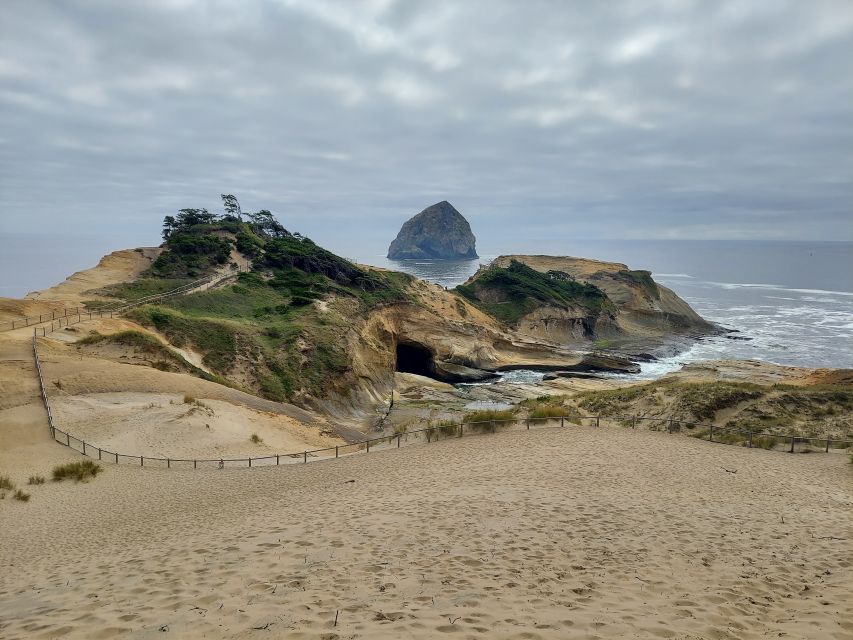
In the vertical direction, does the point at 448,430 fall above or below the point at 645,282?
below

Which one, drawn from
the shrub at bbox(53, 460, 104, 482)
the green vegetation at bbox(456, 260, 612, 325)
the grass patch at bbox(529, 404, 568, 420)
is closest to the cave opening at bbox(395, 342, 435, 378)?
the green vegetation at bbox(456, 260, 612, 325)

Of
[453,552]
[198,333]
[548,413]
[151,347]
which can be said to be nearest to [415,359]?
[198,333]

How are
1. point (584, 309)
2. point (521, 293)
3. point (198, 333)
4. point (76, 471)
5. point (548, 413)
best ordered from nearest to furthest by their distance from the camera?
point (76, 471) < point (548, 413) < point (198, 333) < point (521, 293) < point (584, 309)

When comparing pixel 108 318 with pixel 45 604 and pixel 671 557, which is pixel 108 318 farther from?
pixel 671 557

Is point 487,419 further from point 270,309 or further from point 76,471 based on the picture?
point 270,309

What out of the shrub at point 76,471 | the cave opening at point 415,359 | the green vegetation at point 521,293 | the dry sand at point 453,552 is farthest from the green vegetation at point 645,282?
the shrub at point 76,471

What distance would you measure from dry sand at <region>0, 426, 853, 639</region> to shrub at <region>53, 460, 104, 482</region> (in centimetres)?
59

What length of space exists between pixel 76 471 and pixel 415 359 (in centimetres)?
3817

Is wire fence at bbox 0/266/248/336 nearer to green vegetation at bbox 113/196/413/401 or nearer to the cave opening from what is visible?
green vegetation at bbox 113/196/413/401

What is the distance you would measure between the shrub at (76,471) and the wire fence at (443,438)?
1412 millimetres

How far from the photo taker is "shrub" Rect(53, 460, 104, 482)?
52.2 feet

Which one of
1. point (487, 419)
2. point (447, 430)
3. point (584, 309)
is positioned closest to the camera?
point (447, 430)

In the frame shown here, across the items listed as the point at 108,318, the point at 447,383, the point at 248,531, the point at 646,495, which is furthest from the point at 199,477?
the point at 447,383

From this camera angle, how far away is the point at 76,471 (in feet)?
53.0
